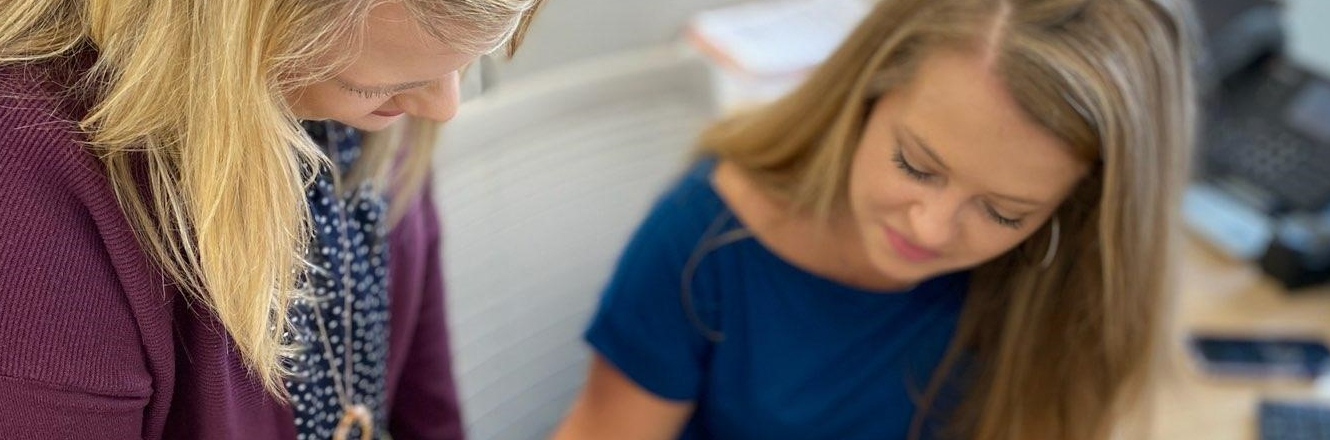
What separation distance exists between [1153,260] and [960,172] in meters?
0.26

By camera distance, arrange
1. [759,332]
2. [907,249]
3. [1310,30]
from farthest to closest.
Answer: [1310,30] → [759,332] → [907,249]

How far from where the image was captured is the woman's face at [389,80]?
66 centimetres

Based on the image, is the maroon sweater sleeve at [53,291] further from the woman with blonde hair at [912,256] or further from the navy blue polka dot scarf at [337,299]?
the woman with blonde hair at [912,256]

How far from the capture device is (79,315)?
0.68 metres

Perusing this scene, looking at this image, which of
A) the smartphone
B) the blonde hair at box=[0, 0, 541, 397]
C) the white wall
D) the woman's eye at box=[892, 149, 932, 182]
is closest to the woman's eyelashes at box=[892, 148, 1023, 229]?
the woman's eye at box=[892, 149, 932, 182]

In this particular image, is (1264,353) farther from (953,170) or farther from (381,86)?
(381,86)

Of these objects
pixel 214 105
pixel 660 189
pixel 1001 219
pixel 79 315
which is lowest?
pixel 660 189

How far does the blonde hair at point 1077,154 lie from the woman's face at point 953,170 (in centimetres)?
1

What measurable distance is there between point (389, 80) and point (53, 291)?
0.67 feet

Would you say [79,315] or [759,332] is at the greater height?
[79,315]

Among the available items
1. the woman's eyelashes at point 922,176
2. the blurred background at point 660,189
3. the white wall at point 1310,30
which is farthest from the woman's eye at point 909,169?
the white wall at point 1310,30

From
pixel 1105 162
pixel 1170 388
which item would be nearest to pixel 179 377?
pixel 1105 162

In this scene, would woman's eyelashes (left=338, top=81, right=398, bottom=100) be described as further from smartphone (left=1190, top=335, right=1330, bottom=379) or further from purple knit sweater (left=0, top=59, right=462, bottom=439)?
smartphone (left=1190, top=335, right=1330, bottom=379)

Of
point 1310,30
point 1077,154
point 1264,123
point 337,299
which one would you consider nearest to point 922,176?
point 1077,154
